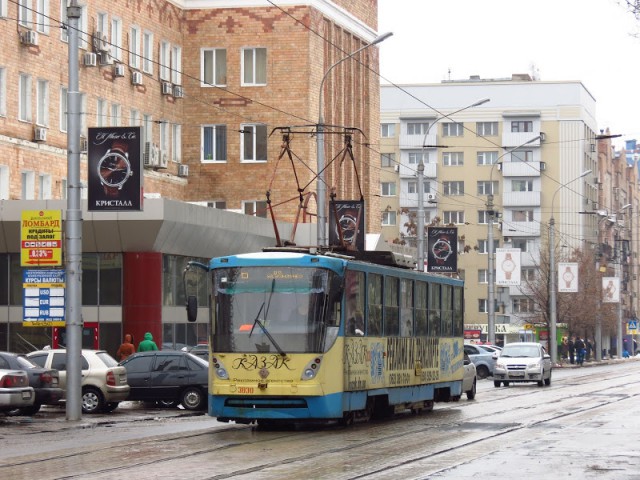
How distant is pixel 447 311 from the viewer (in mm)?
31891

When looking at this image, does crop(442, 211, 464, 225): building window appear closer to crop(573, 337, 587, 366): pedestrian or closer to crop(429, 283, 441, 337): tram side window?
crop(573, 337, 587, 366): pedestrian

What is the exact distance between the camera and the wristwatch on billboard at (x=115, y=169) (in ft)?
94.3

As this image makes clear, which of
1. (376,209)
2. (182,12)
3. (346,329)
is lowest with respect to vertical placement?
(346,329)

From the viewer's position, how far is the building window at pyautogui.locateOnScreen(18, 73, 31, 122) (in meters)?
49.2

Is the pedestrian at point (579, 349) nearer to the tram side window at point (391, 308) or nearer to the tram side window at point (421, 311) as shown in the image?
the tram side window at point (421, 311)

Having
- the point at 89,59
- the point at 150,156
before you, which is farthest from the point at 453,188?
the point at 89,59

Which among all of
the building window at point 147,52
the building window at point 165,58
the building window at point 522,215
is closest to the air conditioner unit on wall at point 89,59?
the building window at point 147,52

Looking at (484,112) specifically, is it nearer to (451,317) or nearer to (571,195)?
(571,195)

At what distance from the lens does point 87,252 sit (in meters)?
47.6

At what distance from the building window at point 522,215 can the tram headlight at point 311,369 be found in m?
99.7

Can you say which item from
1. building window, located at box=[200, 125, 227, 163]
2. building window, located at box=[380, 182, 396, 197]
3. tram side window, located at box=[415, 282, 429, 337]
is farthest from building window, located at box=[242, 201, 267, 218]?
building window, located at box=[380, 182, 396, 197]

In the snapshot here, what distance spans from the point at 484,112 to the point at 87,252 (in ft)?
251

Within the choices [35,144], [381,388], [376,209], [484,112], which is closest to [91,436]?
[381,388]

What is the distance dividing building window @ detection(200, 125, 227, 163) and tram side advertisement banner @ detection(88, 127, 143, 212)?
34828 millimetres
